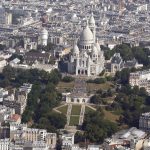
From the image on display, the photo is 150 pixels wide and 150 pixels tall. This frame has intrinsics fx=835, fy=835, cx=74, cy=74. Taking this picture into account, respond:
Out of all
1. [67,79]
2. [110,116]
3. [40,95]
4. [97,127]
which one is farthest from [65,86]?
[97,127]

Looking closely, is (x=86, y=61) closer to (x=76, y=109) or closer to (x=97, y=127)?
(x=76, y=109)

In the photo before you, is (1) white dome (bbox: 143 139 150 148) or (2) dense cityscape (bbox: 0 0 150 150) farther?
(2) dense cityscape (bbox: 0 0 150 150)

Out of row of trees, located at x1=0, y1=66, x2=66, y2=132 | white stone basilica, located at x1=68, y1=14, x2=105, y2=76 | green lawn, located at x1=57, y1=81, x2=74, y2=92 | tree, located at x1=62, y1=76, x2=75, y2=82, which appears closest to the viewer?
row of trees, located at x1=0, y1=66, x2=66, y2=132

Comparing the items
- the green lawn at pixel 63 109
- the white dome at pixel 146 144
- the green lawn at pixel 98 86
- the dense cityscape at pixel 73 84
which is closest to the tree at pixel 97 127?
the dense cityscape at pixel 73 84

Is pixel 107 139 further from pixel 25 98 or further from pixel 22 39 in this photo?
pixel 22 39

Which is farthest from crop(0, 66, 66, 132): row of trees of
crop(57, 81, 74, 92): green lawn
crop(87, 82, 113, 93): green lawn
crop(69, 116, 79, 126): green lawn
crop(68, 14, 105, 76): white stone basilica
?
crop(87, 82, 113, 93): green lawn

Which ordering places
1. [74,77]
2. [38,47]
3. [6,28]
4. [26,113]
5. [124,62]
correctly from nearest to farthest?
1. [26,113]
2. [74,77]
3. [124,62]
4. [38,47]
5. [6,28]

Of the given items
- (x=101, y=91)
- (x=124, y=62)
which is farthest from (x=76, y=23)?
(x=101, y=91)

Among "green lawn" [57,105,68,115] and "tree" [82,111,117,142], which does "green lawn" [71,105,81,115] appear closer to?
"green lawn" [57,105,68,115]
